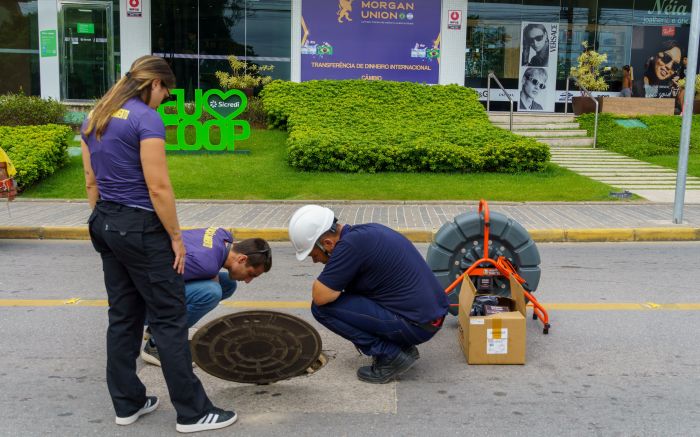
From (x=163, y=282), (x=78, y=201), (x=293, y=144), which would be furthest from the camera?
(x=293, y=144)

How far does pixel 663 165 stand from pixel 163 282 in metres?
14.5

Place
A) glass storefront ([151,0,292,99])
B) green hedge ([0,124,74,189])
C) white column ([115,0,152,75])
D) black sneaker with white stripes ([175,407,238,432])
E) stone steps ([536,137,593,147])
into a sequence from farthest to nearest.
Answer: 1. glass storefront ([151,0,292,99])
2. white column ([115,0,152,75])
3. stone steps ([536,137,593,147])
4. green hedge ([0,124,74,189])
5. black sneaker with white stripes ([175,407,238,432])

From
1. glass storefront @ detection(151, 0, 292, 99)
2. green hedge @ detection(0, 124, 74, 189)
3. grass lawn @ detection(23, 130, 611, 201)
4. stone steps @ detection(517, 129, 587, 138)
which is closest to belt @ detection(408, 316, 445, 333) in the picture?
grass lawn @ detection(23, 130, 611, 201)

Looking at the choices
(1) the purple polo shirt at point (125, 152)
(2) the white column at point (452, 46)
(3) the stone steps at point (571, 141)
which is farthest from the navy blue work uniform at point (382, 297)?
(2) the white column at point (452, 46)

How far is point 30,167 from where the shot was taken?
40.4 ft

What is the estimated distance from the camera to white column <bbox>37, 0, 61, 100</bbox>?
2094 centimetres

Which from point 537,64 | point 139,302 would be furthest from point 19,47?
point 139,302

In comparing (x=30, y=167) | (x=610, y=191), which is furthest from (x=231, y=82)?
(x=610, y=191)

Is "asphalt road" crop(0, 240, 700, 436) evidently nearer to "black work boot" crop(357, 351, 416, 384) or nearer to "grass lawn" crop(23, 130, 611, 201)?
"black work boot" crop(357, 351, 416, 384)

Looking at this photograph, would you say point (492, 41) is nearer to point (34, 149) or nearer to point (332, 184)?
point (332, 184)

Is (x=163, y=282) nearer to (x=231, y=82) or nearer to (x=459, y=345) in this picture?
(x=459, y=345)

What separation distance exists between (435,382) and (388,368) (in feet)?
1.06

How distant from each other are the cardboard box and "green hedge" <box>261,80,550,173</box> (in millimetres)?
9019

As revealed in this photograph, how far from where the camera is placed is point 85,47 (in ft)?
69.8
